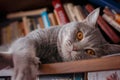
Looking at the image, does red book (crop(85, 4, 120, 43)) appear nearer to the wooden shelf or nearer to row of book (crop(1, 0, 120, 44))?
row of book (crop(1, 0, 120, 44))

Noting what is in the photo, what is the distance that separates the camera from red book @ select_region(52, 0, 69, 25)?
1244 mm

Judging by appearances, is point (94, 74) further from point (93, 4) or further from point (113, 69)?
point (93, 4)

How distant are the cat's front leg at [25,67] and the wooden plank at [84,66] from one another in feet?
0.24

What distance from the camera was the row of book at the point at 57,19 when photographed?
1125 millimetres

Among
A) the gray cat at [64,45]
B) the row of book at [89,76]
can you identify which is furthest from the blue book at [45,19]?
the row of book at [89,76]

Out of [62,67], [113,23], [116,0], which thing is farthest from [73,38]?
[116,0]

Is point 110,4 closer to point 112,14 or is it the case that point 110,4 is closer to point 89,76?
point 112,14

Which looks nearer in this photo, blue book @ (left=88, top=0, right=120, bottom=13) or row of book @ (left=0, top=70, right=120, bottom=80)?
row of book @ (left=0, top=70, right=120, bottom=80)

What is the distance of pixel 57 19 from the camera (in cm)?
129

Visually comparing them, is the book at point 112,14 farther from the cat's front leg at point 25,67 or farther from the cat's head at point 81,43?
the cat's front leg at point 25,67

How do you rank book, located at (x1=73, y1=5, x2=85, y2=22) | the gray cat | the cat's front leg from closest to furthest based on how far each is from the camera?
the cat's front leg, the gray cat, book, located at (x1=73, y1=5, x2=85, y2=22)

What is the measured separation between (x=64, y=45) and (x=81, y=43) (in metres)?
0.07

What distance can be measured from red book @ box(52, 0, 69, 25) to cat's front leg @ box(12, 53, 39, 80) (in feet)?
1.51

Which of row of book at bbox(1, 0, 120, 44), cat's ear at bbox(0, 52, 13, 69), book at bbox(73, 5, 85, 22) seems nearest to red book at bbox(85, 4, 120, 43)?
row of book at bbox(1, 0, 120, 44)
